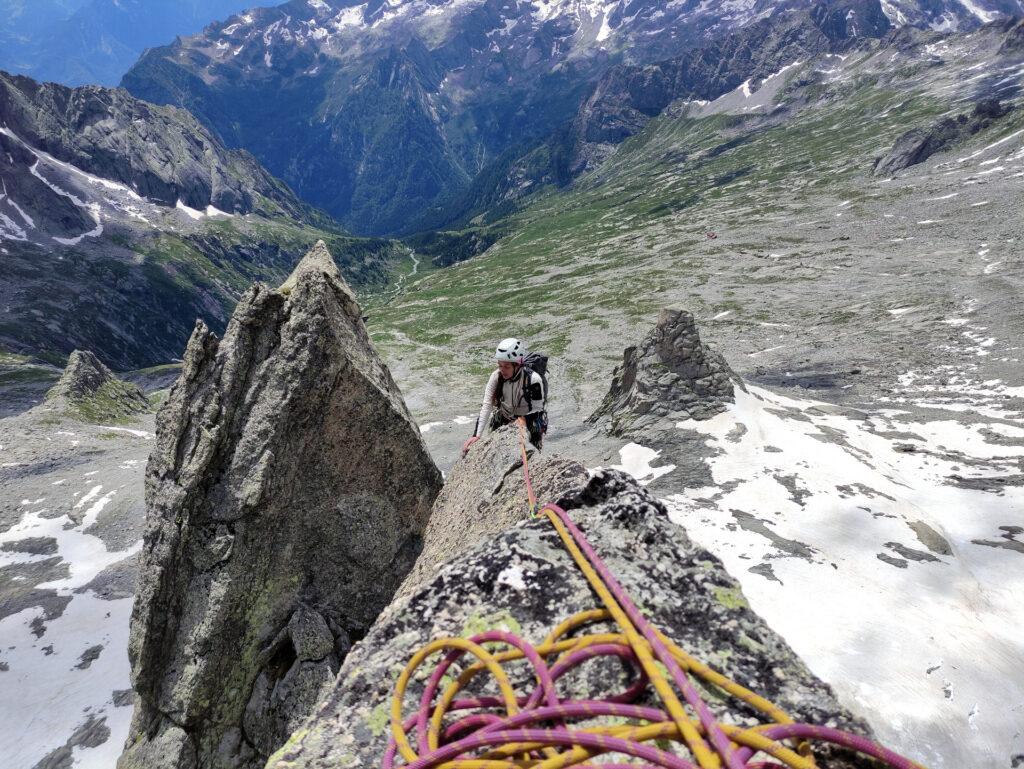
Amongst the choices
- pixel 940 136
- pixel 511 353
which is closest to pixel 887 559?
pixel 511 353

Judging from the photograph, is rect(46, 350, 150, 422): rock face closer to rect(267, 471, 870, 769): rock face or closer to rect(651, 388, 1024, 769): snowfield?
rect(651, 388, 1024, 769): snowfield

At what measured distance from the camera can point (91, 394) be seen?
7000cm

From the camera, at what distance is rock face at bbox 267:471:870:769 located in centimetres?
477

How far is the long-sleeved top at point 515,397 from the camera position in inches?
567

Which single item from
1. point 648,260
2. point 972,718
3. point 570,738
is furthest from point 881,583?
point 648,260

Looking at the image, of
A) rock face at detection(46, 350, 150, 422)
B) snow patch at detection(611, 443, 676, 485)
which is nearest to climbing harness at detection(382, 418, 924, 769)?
snow patch at detection(611, 443, 676, 485)

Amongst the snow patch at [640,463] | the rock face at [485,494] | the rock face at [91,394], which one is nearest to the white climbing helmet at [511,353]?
the rock face at [485,494]

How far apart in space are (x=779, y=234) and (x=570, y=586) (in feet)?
580

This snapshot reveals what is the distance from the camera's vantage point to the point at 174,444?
567 inches

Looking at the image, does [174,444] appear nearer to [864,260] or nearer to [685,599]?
[685,599]

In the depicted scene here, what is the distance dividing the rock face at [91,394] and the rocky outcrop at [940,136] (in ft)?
752

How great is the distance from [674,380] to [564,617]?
25852mm

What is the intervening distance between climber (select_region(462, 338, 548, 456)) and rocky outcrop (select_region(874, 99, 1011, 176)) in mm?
227919

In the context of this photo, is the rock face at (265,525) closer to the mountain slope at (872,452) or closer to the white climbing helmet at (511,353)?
the white climbing helmet at (511,353)
